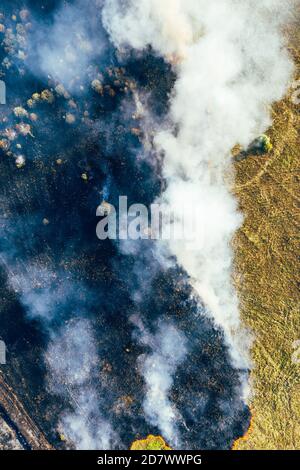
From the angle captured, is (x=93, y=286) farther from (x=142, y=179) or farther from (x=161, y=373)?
(x=142, y=179)

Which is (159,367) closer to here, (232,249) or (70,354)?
(70,354)

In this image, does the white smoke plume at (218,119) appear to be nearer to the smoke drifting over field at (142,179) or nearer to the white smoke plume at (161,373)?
the smoke drifting over field at (142,179)

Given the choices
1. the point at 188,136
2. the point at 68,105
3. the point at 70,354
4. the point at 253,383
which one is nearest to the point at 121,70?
the point at 68,105

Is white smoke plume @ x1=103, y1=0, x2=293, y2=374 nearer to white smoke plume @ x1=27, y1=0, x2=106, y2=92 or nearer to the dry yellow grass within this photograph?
the dry yellow grass

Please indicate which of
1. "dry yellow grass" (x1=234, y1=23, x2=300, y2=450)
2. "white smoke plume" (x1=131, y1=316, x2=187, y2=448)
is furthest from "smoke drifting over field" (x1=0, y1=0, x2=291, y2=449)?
"dry yellow grass" (x1=234, y1=23, x2=300, y2=450)

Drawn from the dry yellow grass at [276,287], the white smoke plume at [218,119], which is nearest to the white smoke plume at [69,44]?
the white smoke plume at [218,119]

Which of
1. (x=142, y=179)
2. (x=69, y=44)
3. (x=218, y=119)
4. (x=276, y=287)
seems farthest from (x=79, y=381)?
(x=69, y=44)
